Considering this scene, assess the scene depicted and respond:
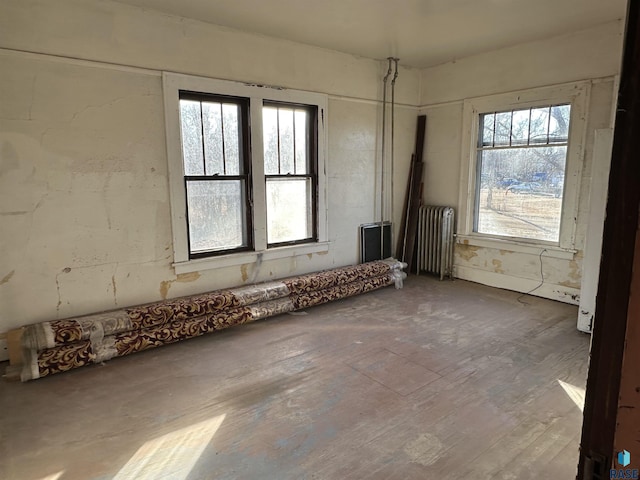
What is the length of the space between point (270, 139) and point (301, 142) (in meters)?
0.46

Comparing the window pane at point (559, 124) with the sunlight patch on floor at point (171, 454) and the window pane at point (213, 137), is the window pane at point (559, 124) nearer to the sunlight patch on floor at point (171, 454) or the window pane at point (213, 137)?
the window pane at point (213, 137)

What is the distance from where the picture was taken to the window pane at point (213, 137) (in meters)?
4.09

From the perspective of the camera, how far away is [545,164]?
15.3 feet

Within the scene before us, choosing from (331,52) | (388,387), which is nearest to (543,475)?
(388,387)

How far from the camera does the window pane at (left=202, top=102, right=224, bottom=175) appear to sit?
4.09 metres

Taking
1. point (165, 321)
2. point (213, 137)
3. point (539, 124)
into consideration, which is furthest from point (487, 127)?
point (165, 321)

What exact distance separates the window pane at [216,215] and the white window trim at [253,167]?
0.44 ft

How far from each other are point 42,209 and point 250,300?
195 cm

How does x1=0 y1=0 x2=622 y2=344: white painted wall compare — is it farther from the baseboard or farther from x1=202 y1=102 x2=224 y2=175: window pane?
x1=202 y1=102 x2=224 y2=175: window pane

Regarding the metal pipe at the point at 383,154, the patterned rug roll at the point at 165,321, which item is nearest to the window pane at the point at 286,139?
the patterned rug roll at the point at 165,321

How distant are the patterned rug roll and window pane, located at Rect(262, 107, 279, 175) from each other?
1298mm

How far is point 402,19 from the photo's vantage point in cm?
387

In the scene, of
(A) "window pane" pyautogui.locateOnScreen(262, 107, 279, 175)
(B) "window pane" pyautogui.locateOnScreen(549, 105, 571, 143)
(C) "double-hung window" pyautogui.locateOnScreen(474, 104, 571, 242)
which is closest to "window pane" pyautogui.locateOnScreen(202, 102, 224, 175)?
(A) "window pane" pyautogui.locateOnScreen(262, 107, 279, 175)

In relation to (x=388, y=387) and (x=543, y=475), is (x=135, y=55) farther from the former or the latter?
(x=543, y=475)
